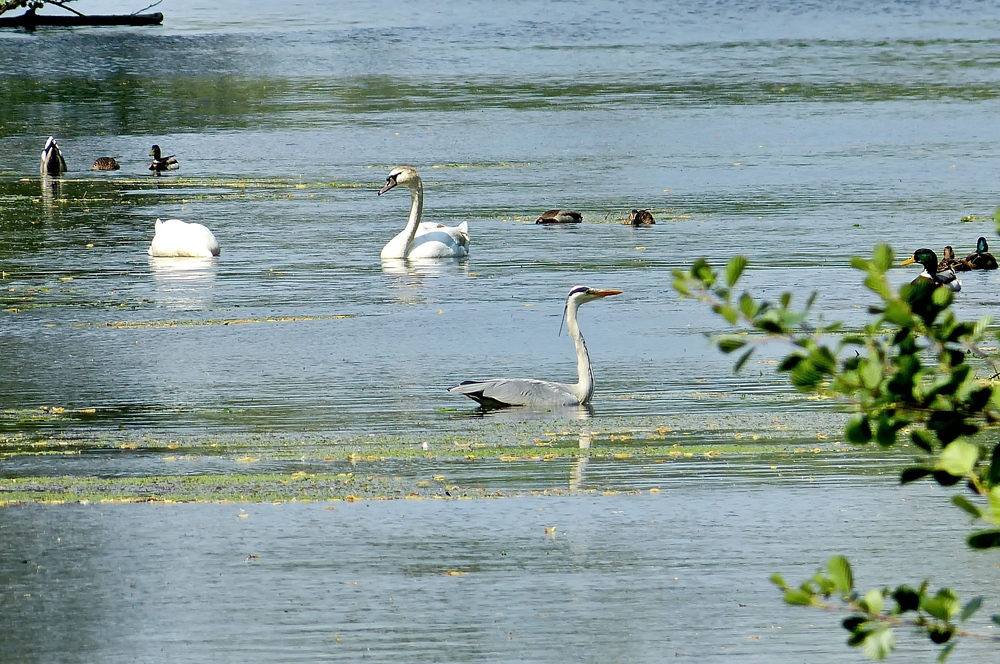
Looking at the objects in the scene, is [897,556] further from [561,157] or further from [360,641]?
[561,157]

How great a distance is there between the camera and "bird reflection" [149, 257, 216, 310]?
15641 millimetres

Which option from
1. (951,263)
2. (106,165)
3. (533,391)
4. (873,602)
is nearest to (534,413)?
(533,391)

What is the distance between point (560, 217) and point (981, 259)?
16.7 ft

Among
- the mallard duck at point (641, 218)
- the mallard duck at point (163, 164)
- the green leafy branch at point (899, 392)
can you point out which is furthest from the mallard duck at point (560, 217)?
the green leafy branch at point (899, 392)

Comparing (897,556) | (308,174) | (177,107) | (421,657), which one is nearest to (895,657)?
(897,556)

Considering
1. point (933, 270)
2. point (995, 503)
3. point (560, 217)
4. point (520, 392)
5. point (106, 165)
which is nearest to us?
point (995, 503)

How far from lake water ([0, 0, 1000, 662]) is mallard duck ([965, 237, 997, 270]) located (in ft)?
0.40

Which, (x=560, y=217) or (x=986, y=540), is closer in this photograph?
(x=986, y=540)

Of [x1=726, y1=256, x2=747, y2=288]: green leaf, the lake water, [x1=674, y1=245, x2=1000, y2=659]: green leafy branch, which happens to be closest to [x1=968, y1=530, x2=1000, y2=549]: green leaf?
[x1=674, y1=245, x2=1000, y2=659]: green leafy branch

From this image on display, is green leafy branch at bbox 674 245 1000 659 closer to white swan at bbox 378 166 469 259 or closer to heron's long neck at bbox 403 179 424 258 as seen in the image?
white swan at bbox 378 166 469 259

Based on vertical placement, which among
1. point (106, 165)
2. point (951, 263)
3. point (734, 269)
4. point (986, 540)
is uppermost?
point (734, 269)

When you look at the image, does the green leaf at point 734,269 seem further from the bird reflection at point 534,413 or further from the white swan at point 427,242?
the white swan at point 427,242

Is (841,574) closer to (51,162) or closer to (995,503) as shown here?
(995,503)

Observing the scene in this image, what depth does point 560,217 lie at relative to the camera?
1984 cm
